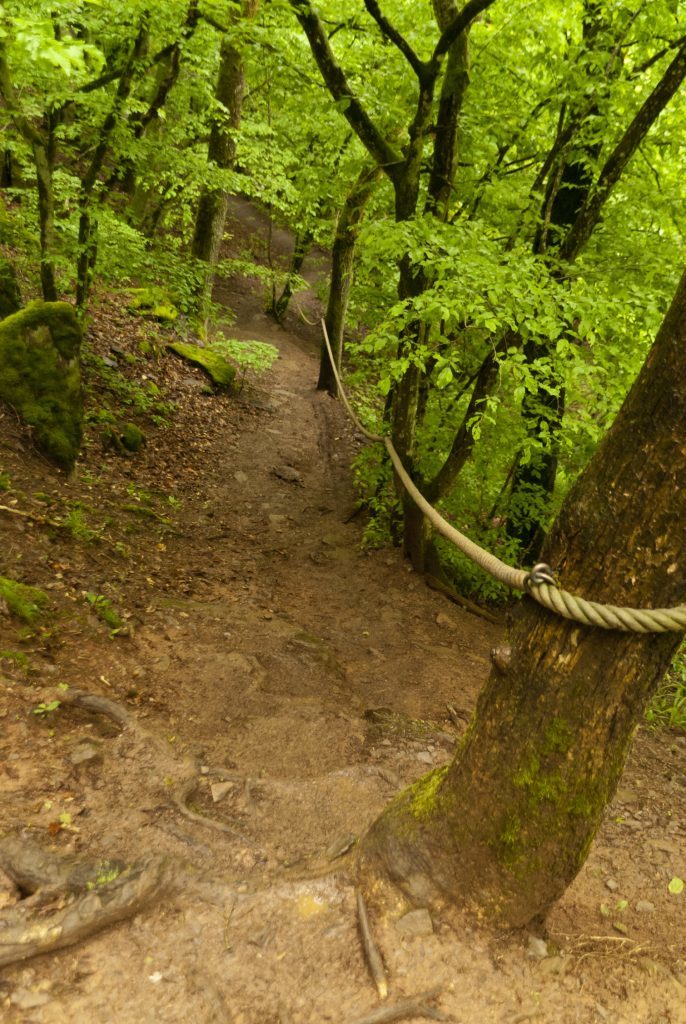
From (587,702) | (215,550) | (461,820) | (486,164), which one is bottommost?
(215,550)

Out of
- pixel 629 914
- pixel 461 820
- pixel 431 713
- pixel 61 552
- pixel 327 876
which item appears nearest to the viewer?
pixel 461 820

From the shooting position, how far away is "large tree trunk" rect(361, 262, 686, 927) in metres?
A: 1.92

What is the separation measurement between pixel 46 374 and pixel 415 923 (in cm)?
675

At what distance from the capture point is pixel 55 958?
6.77ft

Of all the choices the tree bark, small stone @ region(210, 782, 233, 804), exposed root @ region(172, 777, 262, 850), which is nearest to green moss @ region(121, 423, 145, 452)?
the tree bark

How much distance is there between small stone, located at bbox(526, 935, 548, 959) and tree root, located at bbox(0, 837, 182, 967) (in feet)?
4.25

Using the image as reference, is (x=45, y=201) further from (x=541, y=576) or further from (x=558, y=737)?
(x=558, y=737)

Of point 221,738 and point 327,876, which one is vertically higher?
point 327,876

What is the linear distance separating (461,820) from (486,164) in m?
6.51

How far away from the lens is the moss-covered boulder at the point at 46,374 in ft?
22.9

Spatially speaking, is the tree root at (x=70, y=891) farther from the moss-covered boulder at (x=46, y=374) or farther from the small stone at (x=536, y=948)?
the moss-covered boulder at (x=46, y=374)

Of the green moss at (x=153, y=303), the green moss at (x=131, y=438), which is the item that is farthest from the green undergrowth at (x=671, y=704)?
the green moss at (x=153, y=303)

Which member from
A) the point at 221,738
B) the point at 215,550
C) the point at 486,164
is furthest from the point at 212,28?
the point at 221,738

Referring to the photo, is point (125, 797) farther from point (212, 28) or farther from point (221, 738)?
point (212, 28)
